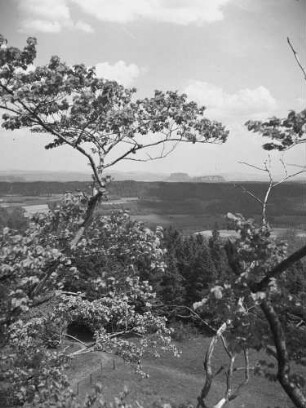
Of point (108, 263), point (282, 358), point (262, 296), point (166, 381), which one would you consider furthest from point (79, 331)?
point (262, 296)

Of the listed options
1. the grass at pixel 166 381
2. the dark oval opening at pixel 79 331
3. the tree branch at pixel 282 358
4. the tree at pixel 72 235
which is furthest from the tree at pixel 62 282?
the dark oval opening at pixel 79 331

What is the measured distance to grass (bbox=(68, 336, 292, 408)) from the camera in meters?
44.3

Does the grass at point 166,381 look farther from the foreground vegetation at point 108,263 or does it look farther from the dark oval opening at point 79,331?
the foreground vegetation at point 108,263

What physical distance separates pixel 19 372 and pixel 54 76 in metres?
11.1

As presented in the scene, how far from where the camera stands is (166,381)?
50.2 metres

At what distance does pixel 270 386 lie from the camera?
48594 millimetres

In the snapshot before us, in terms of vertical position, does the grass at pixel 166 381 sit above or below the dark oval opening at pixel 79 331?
above

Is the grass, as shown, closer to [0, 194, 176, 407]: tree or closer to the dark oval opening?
the dark oval opening

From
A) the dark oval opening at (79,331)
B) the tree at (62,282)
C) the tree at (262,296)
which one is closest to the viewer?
the tree at (262,296)

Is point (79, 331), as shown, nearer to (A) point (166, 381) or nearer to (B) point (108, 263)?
(A) point (166, 381)

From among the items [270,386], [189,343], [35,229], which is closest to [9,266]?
[35,229]

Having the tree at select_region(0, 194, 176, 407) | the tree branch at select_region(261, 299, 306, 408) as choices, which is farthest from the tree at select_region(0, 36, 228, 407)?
the tree branch at select_region(261, 299, 306, 408)

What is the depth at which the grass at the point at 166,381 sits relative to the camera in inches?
1746

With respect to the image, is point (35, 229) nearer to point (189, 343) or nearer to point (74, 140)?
point (74, 140)
